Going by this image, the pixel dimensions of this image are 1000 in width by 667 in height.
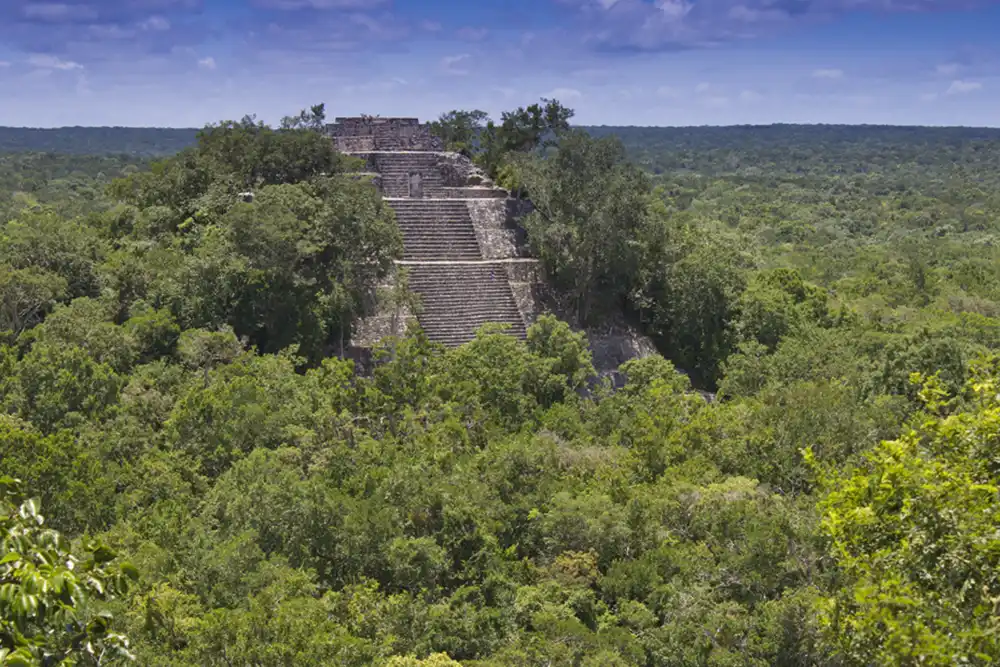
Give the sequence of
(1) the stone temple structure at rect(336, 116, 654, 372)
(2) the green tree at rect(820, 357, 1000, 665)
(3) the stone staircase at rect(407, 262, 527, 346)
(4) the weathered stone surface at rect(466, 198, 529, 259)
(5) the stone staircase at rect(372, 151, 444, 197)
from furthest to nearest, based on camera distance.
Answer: (5) the stone staircase at rect(372, 151, 444, 197), (4) the weathered stone surface at rect(466, 198, 529, 259), (1) the stone temple structure at rect(336, 116, 654, 372), (3) the stone staircase at rect(407, 262, 527, 346), (2) the green tree at rect(820, 357, 1000, 665)

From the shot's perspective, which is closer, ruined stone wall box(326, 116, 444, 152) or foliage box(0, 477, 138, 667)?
foliage box(0, 477, 138, 667)

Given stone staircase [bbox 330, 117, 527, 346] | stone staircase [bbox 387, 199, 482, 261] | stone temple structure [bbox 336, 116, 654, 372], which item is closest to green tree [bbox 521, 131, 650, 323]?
stone temple structure [bbox 336, 116, 654, 372]

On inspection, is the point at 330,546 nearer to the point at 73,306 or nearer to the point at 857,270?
the point at 73,306

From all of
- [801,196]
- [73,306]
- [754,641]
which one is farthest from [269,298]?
[801,196]

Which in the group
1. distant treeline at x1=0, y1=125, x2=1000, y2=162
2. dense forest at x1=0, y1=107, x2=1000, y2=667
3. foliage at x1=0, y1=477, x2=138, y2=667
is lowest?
dense forest at x1=0, y1=107, x2=1000, y2=667

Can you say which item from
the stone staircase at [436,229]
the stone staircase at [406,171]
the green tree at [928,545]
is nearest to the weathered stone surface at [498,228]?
the stone staircase at [436,229]

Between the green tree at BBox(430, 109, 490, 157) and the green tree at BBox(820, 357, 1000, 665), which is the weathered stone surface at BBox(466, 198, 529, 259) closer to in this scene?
the green tree at BBox(430, 109, 490, 157)

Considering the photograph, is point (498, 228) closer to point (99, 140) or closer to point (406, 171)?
point (406, 171)

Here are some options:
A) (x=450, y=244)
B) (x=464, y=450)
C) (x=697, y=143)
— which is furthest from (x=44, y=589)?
(x=697, y=143)
